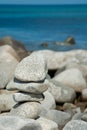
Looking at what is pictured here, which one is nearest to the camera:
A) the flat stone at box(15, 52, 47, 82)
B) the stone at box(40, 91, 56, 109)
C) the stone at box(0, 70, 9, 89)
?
the flat stone at box(15, 52, 47, 82)

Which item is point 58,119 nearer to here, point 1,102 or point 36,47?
point 1,102

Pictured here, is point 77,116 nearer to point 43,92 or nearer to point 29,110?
point 43,92

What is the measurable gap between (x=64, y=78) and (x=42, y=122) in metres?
4.27

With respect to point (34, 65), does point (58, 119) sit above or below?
below

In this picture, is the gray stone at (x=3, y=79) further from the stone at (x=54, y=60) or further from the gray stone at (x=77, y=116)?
the stone at (x=54, y=60)

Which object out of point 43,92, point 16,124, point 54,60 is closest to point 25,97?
point 43,92

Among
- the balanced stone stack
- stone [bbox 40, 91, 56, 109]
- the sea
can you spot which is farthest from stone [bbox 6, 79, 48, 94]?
the sea

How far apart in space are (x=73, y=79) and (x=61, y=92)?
1.04 m

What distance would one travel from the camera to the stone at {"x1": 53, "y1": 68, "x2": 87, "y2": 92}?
1225 cm

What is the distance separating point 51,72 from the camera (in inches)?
566

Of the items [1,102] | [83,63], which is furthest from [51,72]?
[1,102]

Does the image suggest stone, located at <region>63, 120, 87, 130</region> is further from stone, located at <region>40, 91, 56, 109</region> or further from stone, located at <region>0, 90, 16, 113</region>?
stone, located at <region>40, 91, 56, 109</region>

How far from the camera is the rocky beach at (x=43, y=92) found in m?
8.14

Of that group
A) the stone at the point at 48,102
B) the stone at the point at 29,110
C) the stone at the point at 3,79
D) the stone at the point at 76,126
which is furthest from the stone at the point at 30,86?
the stone at the point at 3,79
